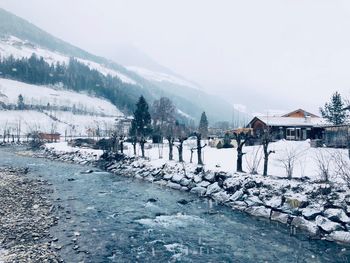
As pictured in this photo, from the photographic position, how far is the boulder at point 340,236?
1544 cm

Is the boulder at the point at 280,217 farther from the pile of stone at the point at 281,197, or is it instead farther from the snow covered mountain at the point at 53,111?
the snow covered mountain at the point at 53,111

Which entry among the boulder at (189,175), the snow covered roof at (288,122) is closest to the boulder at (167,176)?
the boulder at (189,175)

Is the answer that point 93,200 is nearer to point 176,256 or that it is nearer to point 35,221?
point 35,221

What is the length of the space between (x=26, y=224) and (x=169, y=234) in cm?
796

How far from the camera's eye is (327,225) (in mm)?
16672

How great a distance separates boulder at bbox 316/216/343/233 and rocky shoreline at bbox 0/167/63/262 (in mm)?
13911

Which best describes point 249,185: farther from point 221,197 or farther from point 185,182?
point 185,182

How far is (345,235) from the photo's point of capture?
51.3 feet

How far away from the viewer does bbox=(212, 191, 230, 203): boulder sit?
23.6 metres

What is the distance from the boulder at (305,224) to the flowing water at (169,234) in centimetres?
85

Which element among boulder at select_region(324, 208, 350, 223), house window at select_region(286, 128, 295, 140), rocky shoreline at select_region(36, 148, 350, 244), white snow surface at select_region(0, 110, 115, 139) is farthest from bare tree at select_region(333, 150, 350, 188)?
white snow surface at select_region(0, 110, 115, 139)

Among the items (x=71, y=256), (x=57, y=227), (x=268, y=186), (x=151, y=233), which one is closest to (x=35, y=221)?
(x=57, y=227)

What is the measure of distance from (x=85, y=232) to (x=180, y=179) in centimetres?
1489

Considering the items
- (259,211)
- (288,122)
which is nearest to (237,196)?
(259,211)
